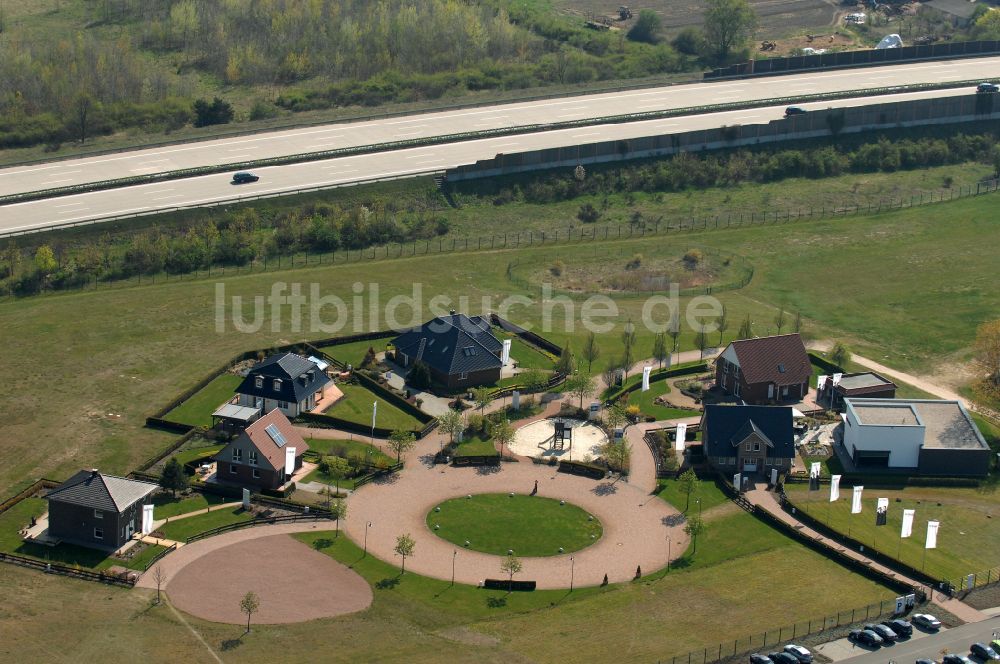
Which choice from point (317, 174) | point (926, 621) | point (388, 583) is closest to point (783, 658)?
point (926, 621)

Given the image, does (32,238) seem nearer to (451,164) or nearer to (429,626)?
(451,164)

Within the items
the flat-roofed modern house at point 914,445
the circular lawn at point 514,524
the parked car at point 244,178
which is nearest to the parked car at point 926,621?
the circular lawn at point 514,524

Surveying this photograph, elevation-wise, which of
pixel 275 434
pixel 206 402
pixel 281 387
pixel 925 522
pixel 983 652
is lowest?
pixel 983 652

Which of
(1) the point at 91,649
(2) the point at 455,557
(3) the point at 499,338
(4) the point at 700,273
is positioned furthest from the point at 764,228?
(1) the point at 91,649

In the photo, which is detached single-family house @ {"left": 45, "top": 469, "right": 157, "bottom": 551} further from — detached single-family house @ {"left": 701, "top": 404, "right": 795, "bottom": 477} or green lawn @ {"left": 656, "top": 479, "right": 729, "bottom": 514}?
detached single-family house @ {"left": 701, "top": 404, "right": 795, "bottom": 477}

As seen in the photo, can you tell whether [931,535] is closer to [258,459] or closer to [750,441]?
[750,441]
